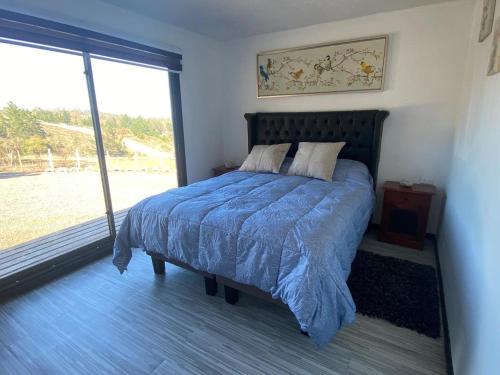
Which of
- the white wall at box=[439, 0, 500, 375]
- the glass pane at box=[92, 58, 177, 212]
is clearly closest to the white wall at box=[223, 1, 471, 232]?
the white wall at box=[439, 0, 500, 375]

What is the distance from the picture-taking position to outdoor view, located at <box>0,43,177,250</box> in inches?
83.9

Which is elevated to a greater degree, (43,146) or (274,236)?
(43,146)

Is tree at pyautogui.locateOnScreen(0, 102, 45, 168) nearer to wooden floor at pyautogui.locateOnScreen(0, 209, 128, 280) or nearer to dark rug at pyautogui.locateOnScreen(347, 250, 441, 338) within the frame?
wooden floor at pyautogui.locateOnScreen(0, 209, 128, 280)

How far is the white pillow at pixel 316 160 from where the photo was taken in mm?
2721

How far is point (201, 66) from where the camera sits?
11.8 ft

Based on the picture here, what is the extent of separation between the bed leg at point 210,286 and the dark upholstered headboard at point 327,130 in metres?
1.97

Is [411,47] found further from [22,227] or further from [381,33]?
[22,227]

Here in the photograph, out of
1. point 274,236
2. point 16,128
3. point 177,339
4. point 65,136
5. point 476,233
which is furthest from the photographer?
point 65,136

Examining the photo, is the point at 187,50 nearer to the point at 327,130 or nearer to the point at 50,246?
the point at 327,130

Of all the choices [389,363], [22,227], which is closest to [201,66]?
[22,227]

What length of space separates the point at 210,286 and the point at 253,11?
2.65 meters

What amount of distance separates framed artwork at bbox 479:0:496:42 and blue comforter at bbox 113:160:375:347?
1.37 m

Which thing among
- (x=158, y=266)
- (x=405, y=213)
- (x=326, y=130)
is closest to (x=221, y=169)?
(x=326, y=130)

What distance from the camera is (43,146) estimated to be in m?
2.35
